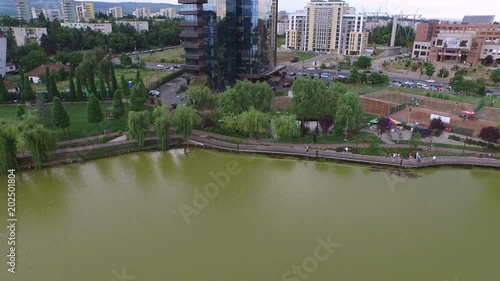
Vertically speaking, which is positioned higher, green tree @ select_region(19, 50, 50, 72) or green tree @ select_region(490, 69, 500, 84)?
green tree @ select_region(19, 50, 50, 72)

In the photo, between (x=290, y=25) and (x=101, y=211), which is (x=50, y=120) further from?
(x=290, y=25)

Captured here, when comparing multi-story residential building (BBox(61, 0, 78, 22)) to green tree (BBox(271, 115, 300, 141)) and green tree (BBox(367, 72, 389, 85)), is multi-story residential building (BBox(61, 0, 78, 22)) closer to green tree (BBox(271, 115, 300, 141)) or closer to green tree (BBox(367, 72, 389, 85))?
green tree (BBox(367, 72, 389, 85))

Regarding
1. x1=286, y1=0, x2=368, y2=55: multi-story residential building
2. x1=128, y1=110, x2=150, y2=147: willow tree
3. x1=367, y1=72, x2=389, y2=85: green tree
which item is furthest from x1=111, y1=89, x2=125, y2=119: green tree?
x1=286, y1=0, x2=368, y2=55: multi-story residential building

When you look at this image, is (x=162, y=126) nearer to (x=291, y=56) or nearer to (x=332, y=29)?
(x=291, y=56)

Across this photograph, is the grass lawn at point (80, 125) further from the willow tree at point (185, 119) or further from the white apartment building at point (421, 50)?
the white apartment building at point (421, 50)

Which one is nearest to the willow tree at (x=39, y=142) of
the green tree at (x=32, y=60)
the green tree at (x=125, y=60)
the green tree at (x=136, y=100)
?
the green tree at (x=136, y=100)

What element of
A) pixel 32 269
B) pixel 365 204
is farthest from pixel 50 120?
pixel 365 204

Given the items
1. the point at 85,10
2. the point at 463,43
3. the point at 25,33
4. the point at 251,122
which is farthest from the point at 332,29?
the point at 85,10
